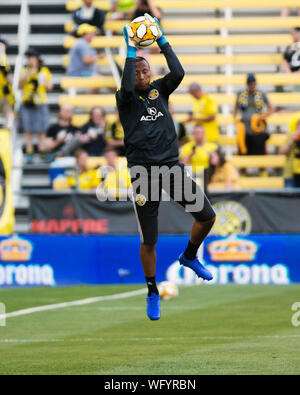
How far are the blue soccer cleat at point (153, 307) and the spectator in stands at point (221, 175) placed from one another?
8.04m

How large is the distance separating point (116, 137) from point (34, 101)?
226 centimetres

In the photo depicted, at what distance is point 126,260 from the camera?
17984mm

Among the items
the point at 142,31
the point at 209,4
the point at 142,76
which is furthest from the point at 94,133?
the point at 142,31

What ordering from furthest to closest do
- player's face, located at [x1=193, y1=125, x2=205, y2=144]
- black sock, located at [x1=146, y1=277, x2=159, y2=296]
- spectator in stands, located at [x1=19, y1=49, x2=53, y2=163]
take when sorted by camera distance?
1. spectator in stands, located at [x1=19, y1=49, x2=53, y2=163]
2. player's face, located at [x1=193, y1=125, x2=205, y2=144]
3. black sock, located at [x1=146, y1=277, x2=159, y2=296]

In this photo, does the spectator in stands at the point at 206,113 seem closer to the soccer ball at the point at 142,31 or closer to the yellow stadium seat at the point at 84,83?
the yellow stadium seat at the point at 84,83

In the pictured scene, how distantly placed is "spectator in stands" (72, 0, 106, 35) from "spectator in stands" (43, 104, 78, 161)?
253 centimetres

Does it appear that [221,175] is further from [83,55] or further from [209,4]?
[209,4]

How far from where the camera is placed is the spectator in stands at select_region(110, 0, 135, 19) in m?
21.5

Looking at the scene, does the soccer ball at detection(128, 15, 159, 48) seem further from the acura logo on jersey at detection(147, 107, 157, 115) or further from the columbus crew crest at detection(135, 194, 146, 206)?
the columbus crew crest at detection(135, 194, 146, 206)

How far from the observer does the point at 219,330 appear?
1182 cm

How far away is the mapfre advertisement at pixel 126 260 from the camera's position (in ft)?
57.7

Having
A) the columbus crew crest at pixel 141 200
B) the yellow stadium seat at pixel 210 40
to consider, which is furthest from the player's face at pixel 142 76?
the yellow stadium seat at pixel 210 40

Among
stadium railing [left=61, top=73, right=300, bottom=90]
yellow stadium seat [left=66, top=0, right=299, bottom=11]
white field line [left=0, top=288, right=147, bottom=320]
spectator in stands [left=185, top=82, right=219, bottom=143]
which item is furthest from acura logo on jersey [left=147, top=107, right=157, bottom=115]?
yellow stadium seat [left=66, top=0, right=299, bottom=11]

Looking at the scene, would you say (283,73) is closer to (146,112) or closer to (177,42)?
(177,42)
